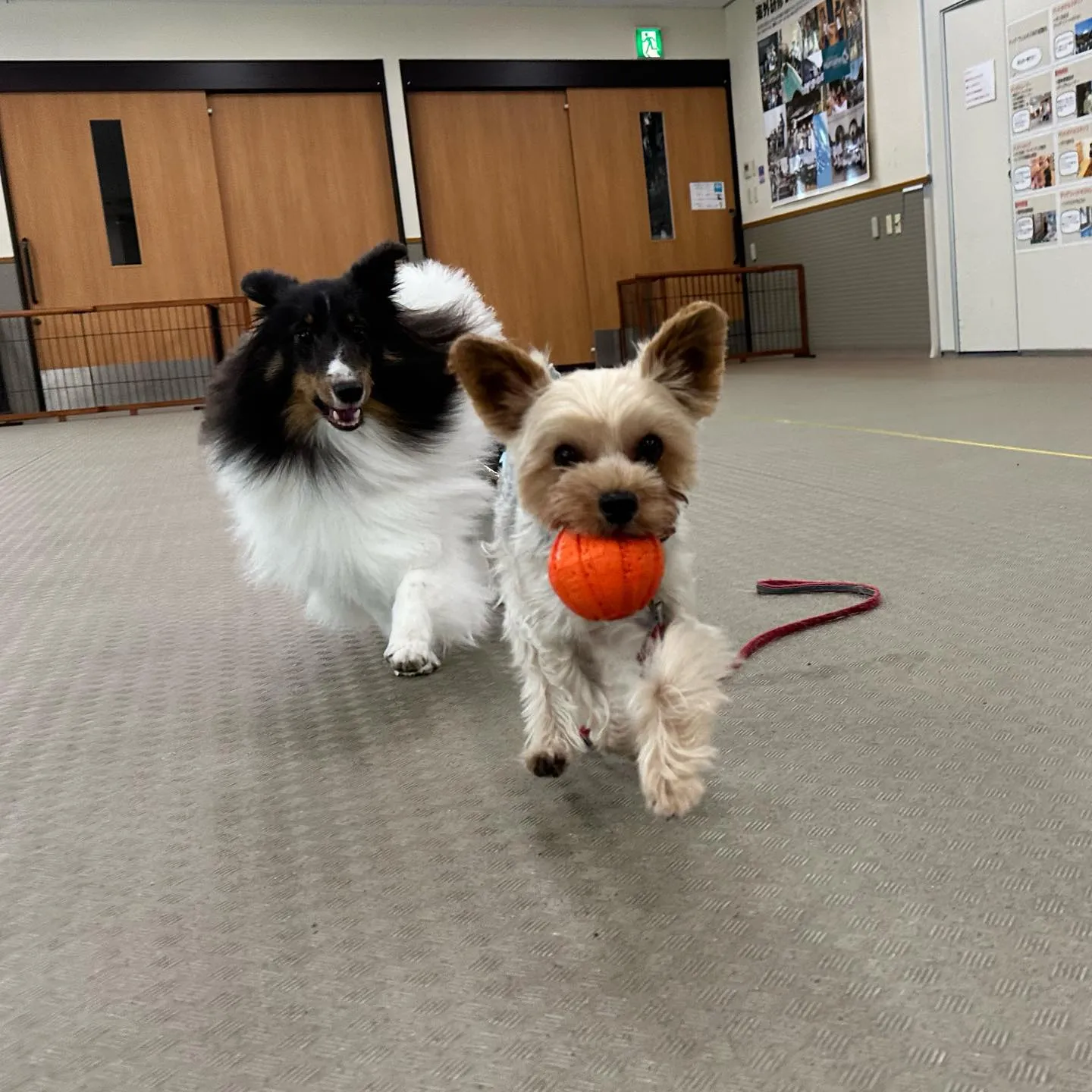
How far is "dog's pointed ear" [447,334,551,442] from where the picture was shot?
1270 mm

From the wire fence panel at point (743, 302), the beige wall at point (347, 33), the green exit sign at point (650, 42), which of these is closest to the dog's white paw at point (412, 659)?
the wire fence panel at point (743, 302)

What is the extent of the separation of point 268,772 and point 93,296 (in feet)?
29.6

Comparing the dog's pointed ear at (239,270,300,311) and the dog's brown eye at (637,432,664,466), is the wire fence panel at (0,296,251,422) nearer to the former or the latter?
the dog's pointed ear at (239,270,300,311)

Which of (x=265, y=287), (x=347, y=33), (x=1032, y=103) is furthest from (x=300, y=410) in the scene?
(x=347, y=33)

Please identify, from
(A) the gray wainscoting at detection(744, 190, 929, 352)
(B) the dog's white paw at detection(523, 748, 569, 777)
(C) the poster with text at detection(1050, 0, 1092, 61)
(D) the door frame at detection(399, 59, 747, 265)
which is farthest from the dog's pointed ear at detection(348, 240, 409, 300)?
(D) the door frame at detection(399, 59, 747, 265)

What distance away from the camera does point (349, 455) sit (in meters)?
2.02

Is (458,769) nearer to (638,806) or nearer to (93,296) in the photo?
(638,806)

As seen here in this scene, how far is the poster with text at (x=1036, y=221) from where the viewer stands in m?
6.64

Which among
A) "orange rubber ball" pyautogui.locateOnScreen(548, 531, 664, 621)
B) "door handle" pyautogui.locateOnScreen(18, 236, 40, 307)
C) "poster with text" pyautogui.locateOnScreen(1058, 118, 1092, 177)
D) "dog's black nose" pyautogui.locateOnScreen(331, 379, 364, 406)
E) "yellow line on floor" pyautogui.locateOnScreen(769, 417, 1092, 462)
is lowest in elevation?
"yellow line on floor" pyautogui.locateOnScreen(769, 417, 1092, 462)

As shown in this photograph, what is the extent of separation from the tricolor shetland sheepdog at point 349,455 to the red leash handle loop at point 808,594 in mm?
582

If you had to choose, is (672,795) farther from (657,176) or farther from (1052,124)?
(657,176)

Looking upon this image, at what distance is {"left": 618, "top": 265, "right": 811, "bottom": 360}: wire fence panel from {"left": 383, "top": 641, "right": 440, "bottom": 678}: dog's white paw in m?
8.25

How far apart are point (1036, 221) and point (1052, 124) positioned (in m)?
0.63

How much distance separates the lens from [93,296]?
916 cm
